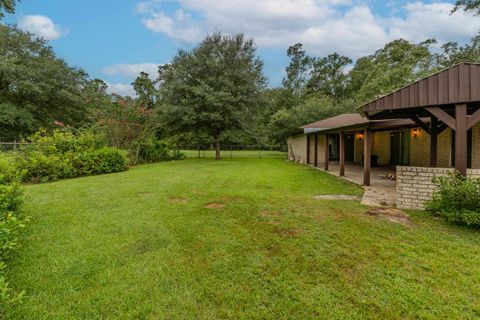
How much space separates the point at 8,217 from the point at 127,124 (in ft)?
43.2

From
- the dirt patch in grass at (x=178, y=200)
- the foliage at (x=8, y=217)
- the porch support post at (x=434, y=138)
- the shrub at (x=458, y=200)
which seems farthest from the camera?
the porch support post at (x=434, y=138)

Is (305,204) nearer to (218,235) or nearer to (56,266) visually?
(218,235)

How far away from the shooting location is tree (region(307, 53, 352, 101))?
3662 cm

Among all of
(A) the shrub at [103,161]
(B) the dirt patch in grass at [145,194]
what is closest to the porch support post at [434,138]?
(B) the dirt patch in grass at [145,194]

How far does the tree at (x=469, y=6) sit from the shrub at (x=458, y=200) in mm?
14002

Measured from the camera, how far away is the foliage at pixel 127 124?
1419 cm

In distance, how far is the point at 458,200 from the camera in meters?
4.27

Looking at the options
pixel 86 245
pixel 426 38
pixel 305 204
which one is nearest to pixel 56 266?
pixel 86 245

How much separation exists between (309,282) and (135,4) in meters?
12.7

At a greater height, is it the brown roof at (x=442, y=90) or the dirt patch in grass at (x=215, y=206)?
→ the brown roof at (x=442, y=90)

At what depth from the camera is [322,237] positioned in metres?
3.63

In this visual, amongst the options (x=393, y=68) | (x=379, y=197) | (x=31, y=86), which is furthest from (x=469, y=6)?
(x=31, y=86)

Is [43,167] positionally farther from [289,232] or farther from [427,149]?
[427,149]

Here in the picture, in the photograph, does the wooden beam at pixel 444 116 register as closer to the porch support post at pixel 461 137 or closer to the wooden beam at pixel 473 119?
the porch support post at pixel 461 137
